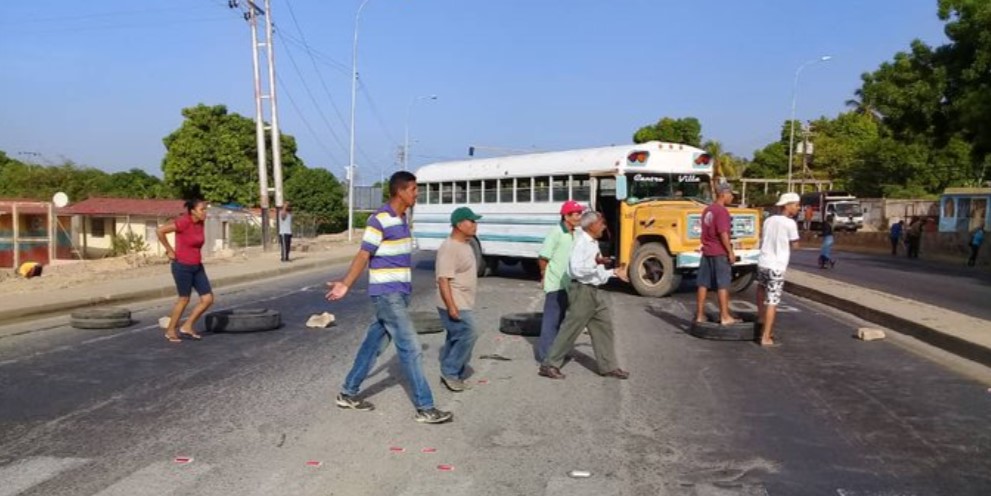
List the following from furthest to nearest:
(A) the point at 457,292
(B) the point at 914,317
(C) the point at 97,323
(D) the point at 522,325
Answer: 1. (B) the point at 914,317
2. (C) the point at 97,323
3. (D) the point at 522,325
4. (A) the point at 457,292

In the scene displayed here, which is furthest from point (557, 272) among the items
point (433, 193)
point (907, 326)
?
point (433, 193)

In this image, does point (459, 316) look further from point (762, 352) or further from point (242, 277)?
point (242, 277)

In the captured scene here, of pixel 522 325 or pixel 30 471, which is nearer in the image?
pixel 30 471

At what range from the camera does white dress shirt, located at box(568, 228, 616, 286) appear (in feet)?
24.7

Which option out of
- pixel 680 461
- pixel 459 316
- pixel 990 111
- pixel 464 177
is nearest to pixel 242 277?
pixel 464 177

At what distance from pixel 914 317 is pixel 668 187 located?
5251 mm

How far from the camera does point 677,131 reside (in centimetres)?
6800

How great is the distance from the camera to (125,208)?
134ft

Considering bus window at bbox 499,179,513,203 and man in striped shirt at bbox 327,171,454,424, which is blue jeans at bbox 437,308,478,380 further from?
bus window at bbox 499,179,513,203

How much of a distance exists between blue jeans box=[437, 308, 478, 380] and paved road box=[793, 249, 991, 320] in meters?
9.54

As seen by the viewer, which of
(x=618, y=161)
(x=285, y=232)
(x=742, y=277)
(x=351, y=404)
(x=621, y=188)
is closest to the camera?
(x=351, y=404)

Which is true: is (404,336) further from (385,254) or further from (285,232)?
(285,232)

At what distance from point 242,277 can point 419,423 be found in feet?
47.7

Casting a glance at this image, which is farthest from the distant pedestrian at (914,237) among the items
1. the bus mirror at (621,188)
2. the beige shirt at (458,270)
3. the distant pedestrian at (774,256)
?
the beige shirt at (458,270)
